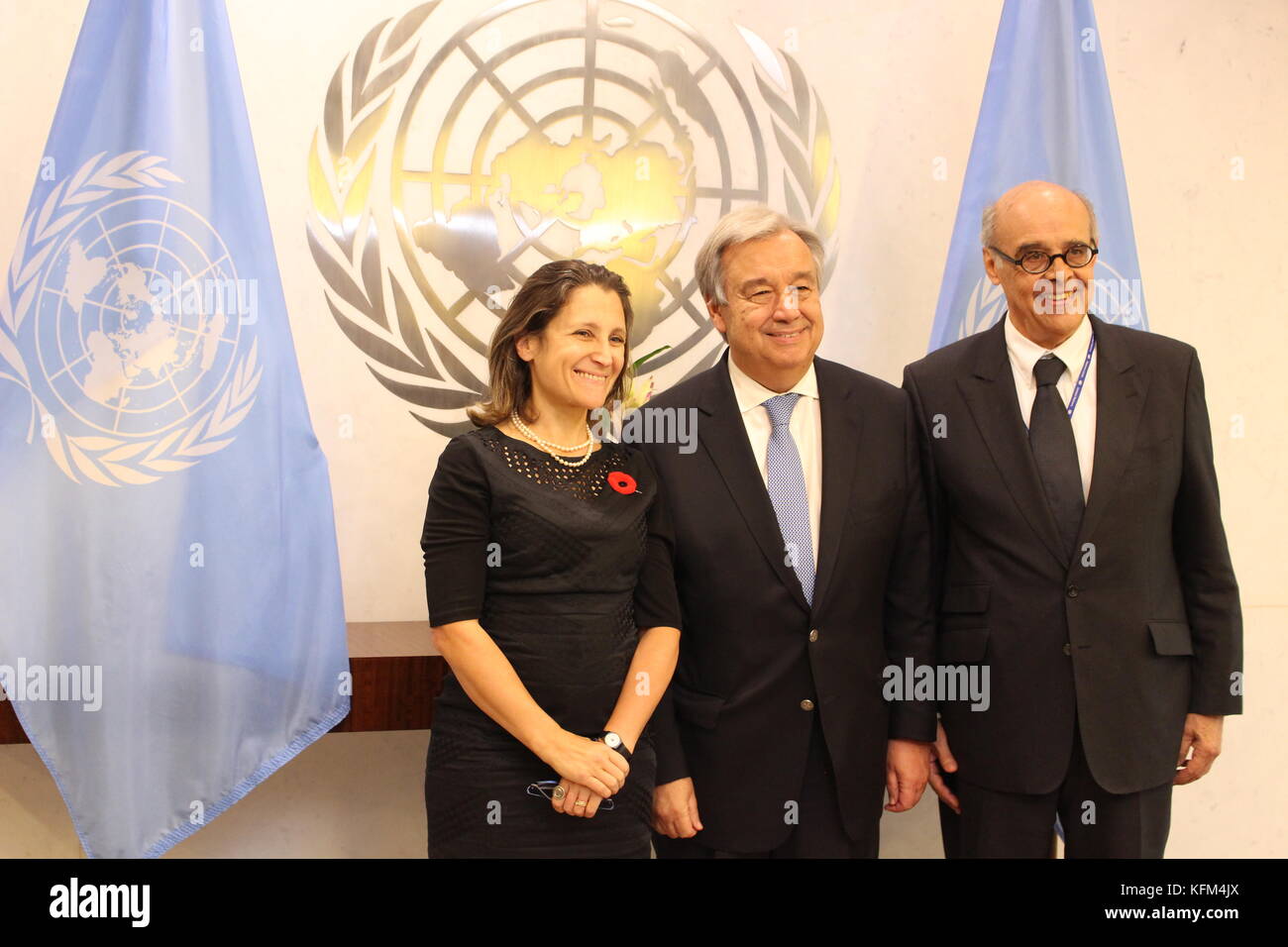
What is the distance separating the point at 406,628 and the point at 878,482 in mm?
1374

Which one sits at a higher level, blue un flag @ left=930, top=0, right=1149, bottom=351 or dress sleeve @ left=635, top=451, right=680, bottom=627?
blue un flag @ left=930, top=0, right=1149, bottom=351

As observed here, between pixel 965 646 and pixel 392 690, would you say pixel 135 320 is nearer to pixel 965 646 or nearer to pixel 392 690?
pixel 392 690

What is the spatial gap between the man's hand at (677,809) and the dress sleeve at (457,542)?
55 centimetres

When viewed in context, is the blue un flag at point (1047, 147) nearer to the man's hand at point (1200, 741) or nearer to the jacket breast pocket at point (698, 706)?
the man's hand at point (1200, 741)

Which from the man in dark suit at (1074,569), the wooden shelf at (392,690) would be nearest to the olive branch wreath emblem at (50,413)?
the wooden shelf at (392,690)

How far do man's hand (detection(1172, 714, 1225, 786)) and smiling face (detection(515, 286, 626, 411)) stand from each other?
1387 millimetres

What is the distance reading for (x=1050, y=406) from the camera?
223 centimetres

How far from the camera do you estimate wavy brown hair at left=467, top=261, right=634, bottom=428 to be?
2.11 meters

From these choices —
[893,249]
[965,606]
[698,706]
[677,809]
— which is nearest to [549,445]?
[698,706]

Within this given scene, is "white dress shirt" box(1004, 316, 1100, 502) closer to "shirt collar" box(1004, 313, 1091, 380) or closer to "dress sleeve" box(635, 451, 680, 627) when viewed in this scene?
"shirt collar" box(1004, 313, 1091, 380)

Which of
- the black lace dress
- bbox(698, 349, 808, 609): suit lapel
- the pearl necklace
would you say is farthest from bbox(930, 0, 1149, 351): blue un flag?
the black lace dress

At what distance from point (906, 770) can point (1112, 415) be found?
849 mm

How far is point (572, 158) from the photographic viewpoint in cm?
311
